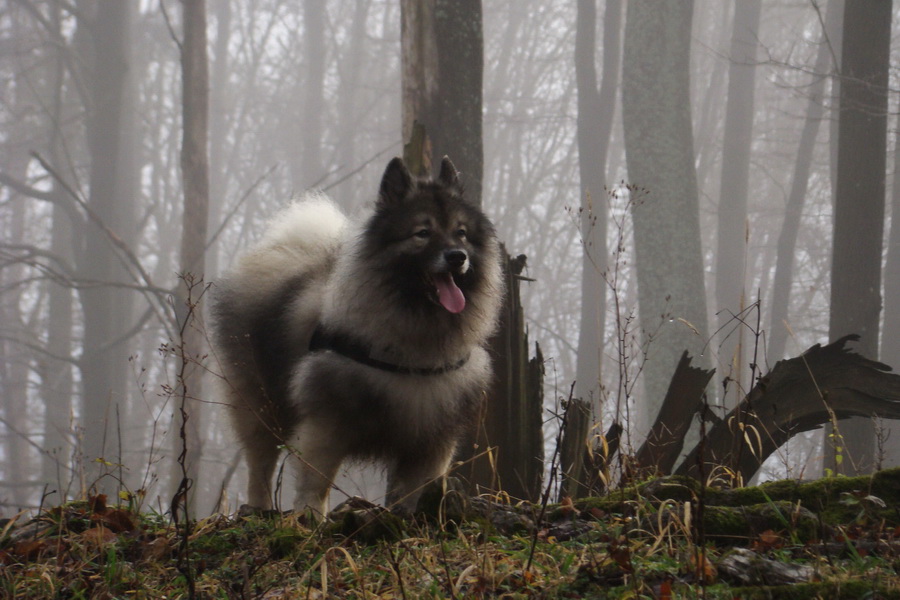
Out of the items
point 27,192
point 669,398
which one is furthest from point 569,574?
point 27,192

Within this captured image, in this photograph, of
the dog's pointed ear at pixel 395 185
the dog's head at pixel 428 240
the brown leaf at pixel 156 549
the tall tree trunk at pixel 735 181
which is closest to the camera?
the brown leaf at pixel 156 549

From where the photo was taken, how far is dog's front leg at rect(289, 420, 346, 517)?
4.38 metres

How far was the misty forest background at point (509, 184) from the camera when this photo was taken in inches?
Answer: 353

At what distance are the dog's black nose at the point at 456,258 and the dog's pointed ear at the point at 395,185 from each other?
1.85ft

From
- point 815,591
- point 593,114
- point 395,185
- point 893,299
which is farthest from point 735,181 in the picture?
point 815,591

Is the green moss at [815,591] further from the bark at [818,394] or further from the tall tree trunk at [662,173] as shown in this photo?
the tall tree trunk at [662,173]

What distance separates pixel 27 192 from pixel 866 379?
51.9 ft

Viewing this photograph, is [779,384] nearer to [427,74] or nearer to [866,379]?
[866,379]

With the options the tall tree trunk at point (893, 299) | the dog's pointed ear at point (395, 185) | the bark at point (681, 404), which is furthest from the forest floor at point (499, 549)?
the tall tree trunk at point (893, 299)

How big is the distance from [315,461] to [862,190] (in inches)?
282

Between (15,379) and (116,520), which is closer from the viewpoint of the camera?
(116,520)

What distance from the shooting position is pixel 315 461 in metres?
4.43

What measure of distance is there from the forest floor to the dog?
0.70m

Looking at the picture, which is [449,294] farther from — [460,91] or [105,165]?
[105,165]
